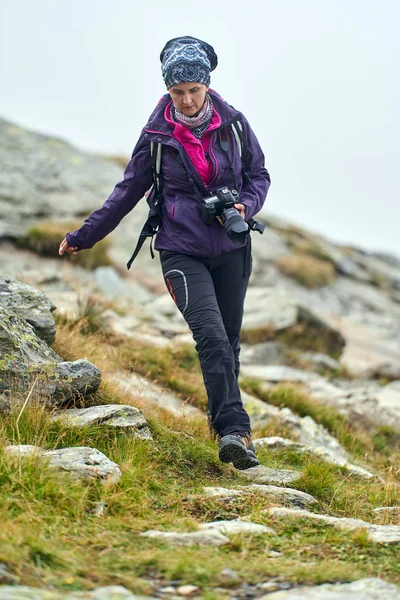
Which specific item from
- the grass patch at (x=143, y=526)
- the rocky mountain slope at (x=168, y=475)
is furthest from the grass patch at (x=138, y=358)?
the grass patch at (x=143, y=526)

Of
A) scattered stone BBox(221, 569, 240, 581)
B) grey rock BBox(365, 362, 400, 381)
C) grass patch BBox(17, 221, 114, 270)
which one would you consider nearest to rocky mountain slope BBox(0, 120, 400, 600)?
scattered stone BBox(221, 569, 240, 581)

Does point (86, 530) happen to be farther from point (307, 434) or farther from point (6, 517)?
point (307, 434)

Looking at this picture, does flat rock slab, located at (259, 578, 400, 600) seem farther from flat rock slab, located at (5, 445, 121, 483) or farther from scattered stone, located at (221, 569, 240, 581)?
flat rock slab, located at (5, 445, 121, 483)

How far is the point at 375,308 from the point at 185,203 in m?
18.1

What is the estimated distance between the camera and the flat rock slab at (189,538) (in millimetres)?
3492

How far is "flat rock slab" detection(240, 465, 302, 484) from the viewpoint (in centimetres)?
499

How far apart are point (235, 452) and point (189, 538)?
4.02 ft

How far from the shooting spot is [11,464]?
3.76 m

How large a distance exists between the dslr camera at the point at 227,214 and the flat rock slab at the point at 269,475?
1639 millimetres

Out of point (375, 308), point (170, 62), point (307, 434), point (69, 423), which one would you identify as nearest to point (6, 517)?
point (69, 423)

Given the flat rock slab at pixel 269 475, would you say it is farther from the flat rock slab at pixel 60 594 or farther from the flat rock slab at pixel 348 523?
the flat rock slab at pixel 60 594

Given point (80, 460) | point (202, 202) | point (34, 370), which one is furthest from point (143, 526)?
point (202, 202)

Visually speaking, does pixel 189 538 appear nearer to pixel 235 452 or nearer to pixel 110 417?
pixel 235 452

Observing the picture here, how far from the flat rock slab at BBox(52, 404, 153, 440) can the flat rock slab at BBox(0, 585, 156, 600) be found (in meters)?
1.82
